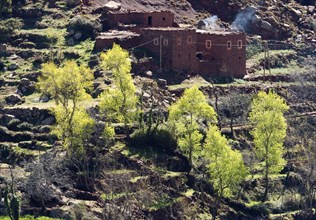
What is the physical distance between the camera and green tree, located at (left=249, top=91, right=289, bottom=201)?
3506 inches

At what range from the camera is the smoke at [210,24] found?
112 metres

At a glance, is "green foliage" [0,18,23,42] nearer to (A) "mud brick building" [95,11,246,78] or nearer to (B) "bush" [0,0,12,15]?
(B) "bush" [0,0,12,15]

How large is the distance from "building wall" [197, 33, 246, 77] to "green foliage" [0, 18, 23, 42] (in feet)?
52.4

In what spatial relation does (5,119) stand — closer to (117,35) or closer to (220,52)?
(117,35)

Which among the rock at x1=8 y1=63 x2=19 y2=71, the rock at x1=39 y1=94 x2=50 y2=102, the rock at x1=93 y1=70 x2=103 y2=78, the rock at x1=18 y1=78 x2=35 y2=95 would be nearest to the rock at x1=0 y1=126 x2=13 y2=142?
the rock at x1=39 y1=94 x2=50 y2=102

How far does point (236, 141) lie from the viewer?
313ft

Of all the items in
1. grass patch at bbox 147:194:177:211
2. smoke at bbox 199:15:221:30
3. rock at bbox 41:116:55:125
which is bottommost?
grass patch at bbox 147:194:177:211

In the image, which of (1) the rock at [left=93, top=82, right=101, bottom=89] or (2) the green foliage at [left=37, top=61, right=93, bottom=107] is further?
(1) the rock at [left=93, top=82, right=101, bottom=89]

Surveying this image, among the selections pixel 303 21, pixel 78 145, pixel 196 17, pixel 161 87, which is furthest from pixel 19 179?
pixel 303 21

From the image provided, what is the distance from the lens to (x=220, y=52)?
104938 millimetres

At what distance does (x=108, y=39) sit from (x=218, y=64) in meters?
9.72

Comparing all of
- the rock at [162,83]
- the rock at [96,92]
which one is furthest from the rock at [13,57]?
the rock at [162,83]

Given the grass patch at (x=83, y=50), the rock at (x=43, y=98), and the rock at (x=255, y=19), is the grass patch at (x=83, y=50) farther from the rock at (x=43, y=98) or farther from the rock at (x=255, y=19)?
the rock at (x=255, y=19)

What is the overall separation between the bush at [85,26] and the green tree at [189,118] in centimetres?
1790
